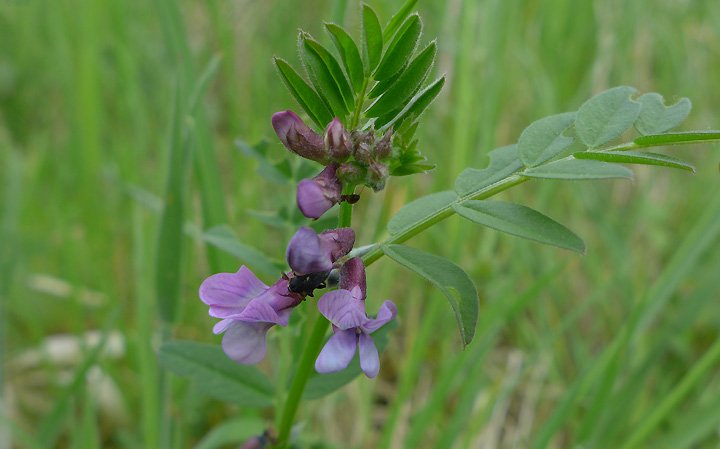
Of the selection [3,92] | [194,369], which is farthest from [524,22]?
[194,369]

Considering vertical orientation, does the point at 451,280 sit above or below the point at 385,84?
below

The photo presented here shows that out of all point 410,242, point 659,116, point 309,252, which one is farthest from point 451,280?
point 410,242

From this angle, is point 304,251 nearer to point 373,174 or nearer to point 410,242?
point 373,174

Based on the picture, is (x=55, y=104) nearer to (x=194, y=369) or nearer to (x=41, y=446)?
(x=41, y=446)

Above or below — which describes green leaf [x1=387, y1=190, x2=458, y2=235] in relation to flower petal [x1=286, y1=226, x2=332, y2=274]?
above

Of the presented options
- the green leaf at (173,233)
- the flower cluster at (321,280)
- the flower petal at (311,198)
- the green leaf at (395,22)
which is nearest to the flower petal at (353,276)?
the flower cluster at (321,280)

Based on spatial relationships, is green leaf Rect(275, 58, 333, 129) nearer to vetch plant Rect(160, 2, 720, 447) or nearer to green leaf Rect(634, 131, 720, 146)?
vetch plant Rect(160, 2, 720, 447)

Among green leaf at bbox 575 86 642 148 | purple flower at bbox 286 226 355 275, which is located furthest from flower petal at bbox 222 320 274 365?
green leaf at bbox 575 86 642 148
